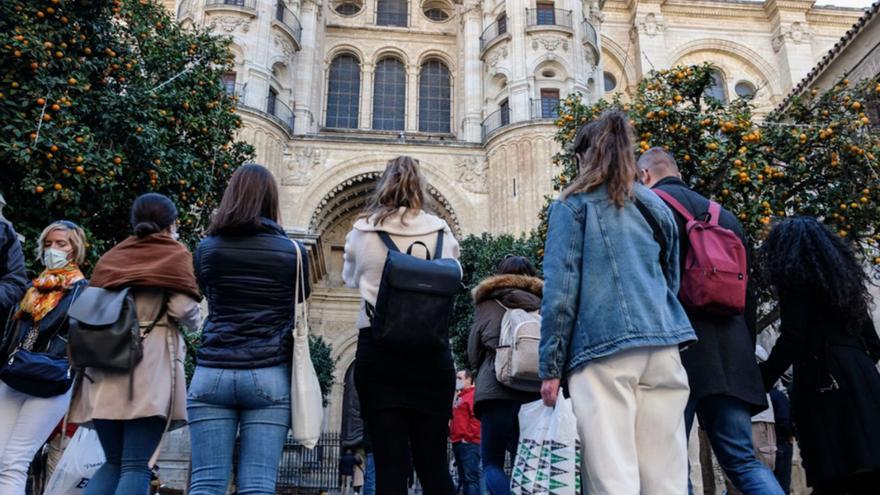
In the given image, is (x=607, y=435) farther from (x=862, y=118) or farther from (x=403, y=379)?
(x=862, y=118)

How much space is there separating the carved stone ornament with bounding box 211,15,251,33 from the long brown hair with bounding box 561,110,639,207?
18.7m

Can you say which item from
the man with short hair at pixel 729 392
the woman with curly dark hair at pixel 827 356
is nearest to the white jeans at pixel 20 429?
the man with short hair at pixel 729 392

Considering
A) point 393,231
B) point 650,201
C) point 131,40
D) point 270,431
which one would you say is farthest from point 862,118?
point 131,40

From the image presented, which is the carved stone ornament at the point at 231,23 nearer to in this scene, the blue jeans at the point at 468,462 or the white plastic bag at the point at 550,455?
the blue jeans at the point at 468,462

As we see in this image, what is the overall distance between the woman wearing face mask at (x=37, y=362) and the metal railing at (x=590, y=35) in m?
20.7

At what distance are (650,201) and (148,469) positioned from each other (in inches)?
97.0

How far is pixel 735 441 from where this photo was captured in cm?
292

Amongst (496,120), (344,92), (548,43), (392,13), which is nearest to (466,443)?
(496,120)

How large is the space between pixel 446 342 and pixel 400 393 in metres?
0.30

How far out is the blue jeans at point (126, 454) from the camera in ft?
8.99

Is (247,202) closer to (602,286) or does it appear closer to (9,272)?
(602,286)

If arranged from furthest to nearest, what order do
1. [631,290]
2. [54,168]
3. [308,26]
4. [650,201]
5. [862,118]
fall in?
[308,26]
[862,118]
[54,168]
[650,201]
[631,290]

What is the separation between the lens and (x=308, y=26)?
22.3 metres

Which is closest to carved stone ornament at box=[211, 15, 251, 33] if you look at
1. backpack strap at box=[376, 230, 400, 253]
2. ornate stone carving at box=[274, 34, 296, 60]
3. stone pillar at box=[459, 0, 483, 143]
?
ornate stone carving at box=[274, 34, 296, 60]
